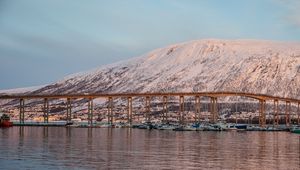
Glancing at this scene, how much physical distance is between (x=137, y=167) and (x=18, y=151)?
15259 mm

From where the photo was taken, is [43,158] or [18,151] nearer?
[43,158]

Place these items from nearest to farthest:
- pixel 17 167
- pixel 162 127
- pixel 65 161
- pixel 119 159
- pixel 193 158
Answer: pixel 17 167 → pixel 65 161 → pixel 119 159 → pixel 193 158 → pixel 162 127

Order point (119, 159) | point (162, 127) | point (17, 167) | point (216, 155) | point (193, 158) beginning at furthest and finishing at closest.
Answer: point (162, 127)
point (216, 155)
point (193, 158)
point (119, 159)
point (17, 167)

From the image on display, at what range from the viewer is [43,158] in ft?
152

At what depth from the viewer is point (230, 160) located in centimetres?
4956

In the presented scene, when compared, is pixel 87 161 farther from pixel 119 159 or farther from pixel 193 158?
pixel 193 158

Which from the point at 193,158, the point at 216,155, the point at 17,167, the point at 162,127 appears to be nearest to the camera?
the point at 17,167

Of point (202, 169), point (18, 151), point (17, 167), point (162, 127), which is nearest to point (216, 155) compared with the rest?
point (202, 169)

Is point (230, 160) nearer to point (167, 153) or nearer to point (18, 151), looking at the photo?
point (167, 153)

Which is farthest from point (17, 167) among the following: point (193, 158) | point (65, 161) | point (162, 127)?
point (162, 127)

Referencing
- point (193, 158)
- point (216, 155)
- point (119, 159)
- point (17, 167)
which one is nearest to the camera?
point (17, 167)

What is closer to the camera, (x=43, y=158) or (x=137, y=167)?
(x=137, y=167)

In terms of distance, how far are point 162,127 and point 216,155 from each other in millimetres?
98577

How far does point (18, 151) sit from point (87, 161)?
1044cm
